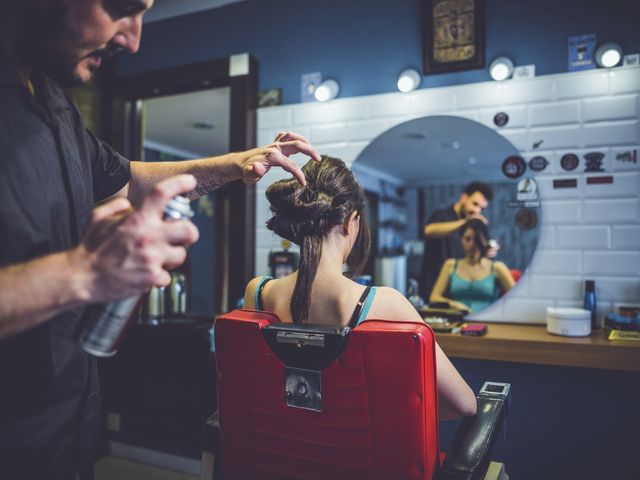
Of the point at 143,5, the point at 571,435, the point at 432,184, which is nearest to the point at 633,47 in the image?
the point at 432,184

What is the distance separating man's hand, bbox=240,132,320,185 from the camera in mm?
1193

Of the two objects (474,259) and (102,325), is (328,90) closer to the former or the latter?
(474,259)

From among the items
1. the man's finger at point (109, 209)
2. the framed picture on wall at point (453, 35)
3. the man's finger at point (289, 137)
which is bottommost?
the man's finger at point (109, 209)

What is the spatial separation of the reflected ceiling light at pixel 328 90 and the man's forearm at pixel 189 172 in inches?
62.7

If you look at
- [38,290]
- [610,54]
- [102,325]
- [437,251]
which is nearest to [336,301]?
[102,325]

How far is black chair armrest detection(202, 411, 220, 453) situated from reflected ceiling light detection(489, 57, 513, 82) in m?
2.07

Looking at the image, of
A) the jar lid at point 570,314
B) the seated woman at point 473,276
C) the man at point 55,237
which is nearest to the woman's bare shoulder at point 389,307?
the man at point 55,237

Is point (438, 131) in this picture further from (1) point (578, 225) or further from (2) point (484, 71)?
(1) point (578, 225)

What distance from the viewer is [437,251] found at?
102 inches

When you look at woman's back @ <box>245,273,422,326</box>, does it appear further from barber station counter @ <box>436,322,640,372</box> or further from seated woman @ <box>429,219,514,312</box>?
seated woman @ <box>429,219,514,312</box>

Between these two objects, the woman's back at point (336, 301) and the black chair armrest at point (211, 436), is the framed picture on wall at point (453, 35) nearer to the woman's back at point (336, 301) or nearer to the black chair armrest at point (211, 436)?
the woman's back at point (336, 301)

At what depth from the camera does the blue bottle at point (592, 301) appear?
219 cm

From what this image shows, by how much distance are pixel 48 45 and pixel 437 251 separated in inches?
83.2

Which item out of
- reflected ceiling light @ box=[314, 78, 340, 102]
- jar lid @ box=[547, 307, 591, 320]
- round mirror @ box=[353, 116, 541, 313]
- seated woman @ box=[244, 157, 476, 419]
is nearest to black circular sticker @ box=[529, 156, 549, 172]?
round mirror @ box=[353, 116, 541, 313]
